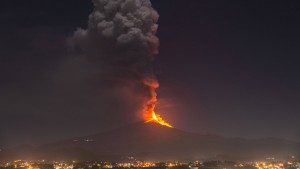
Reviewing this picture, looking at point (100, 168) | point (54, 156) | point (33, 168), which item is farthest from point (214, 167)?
point (54, 156)

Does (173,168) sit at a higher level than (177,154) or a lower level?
lower

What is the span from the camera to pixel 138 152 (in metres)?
197

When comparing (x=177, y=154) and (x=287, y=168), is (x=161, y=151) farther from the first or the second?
(x=287, y=168)

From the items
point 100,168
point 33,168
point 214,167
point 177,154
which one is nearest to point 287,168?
point 214,167

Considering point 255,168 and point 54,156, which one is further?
point 54,156

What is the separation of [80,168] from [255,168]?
4387 cm

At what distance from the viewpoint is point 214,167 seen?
358 feet

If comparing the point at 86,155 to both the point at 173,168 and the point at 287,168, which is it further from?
the point at 287,168

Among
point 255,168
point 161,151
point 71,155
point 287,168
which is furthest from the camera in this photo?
point 161,151

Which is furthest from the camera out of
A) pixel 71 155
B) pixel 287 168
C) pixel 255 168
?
pixel 71 155

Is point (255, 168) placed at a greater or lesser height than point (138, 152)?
lesser

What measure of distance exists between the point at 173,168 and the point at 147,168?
6308 millimetres

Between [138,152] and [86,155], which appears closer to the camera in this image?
[86,155]

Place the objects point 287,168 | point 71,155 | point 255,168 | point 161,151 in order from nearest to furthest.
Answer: point 287,168 < point 255,168 < point 71,155 < point 161,151
